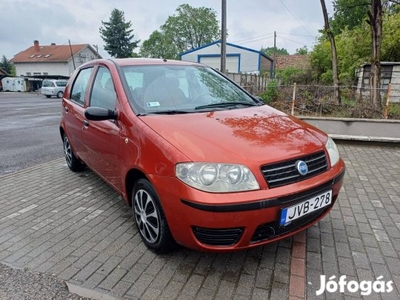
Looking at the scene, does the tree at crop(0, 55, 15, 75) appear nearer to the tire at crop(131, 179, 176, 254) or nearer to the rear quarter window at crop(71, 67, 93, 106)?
the rear quarter window at crop(71, 67, 93, 106)

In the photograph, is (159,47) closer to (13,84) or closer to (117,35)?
(117,35)

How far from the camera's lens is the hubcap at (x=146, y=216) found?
2.34 m

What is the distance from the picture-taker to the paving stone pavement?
2094 mm

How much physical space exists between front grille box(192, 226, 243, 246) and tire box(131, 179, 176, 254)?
1.09 feet

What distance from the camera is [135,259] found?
2404 mm

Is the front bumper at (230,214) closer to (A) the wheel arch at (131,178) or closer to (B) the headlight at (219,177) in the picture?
(B) the headlight at (219,177)

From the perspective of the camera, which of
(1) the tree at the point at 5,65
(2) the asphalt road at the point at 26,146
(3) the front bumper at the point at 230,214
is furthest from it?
(1) the tree at the point at 5,65

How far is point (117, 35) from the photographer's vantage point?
43.8 metres

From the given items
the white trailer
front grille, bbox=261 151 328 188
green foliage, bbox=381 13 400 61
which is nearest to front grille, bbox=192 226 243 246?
front grille, bbox=261 151 328 188

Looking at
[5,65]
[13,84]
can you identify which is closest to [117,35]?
[13,84]

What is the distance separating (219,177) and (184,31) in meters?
55.2

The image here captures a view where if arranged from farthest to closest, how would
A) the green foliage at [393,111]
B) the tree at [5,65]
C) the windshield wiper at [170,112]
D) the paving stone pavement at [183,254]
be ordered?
the tree at [5,65]
the green foliage at [393,111]
the windshield wiper at [170,112]
the paving stone pavement at [183,254]

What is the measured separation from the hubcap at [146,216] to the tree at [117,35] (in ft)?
148

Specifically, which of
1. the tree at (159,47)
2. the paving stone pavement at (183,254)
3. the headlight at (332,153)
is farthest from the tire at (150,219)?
the tree at (159,47)
